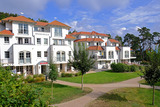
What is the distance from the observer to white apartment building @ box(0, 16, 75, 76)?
1024 inches

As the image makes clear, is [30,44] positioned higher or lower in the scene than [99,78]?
higher

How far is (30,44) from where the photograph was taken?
1079 inches

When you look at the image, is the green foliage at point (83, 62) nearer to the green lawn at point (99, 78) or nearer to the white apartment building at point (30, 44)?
the green lawn at point (99, 78)

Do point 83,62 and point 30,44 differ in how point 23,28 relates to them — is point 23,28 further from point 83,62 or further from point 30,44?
point 83,62

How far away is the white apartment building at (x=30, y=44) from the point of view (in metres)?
26.0

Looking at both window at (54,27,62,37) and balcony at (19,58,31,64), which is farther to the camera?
window at (54,27,62,37)

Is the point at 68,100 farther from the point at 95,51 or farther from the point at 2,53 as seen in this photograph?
the point at 95,51

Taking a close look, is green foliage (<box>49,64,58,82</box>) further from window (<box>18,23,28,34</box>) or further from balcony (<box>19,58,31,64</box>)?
window (<box>18,23,28,34</box>)

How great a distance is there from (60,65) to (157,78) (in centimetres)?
2674


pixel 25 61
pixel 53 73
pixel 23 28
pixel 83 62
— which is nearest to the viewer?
pixel 53 73

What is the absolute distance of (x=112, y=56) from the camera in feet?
139

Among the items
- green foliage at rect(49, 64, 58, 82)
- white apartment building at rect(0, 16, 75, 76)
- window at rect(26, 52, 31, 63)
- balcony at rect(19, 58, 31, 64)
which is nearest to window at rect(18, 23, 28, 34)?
white apartment building at rect(0, 16, 75, 76)

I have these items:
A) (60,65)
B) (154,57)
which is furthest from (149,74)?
(60,65)

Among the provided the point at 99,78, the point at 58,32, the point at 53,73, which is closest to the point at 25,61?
the point at 58,32
